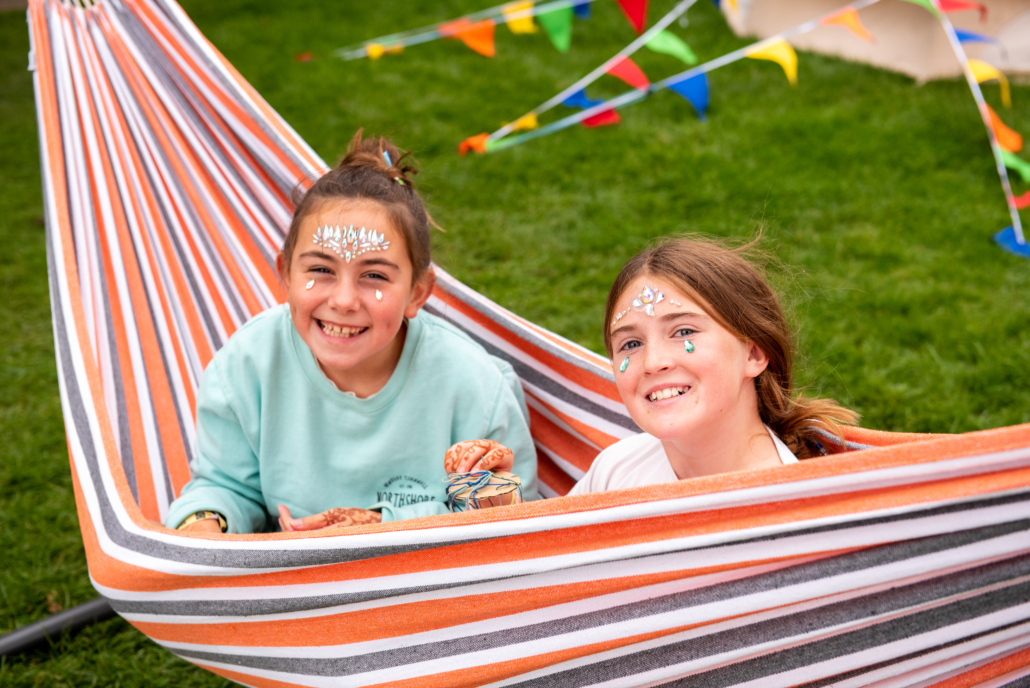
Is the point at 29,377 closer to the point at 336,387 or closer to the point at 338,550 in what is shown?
the point at 336,387

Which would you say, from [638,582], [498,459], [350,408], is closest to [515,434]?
[498,459]

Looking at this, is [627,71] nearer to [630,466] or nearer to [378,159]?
[378,159]

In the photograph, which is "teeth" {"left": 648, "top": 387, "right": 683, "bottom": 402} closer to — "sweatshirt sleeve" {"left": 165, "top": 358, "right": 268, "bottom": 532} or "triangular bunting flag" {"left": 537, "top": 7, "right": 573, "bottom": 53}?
"sweatshirt sleeve" {"left": 165, "top": 358, "right": 268, "bottom": 532}

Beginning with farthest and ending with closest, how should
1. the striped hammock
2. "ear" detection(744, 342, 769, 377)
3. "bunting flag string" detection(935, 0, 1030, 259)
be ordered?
"bunting flag string" detection(935, 0, 1030, 259) → "ear" detection(744, 342, 769, 377) → the striped hammock

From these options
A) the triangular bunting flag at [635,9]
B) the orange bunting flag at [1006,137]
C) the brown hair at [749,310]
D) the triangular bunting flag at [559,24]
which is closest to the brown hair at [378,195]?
the brown hair at [749,310]

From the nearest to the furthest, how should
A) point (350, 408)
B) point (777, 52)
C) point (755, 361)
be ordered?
point (755, 361)
point (350, 408)
point (777, 52)

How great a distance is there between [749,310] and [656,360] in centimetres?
21

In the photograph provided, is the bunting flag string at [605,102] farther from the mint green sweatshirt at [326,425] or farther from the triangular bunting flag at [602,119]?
the mint green sweatshirt at [326,425]

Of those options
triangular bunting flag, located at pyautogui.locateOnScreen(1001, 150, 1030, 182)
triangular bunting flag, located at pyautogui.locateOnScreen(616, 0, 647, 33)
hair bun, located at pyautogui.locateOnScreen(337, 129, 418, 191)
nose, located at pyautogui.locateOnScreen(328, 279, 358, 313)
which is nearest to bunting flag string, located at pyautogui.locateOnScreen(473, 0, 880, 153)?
triangular bunting flag, located at pyautogui.locateOnScreen(616, 0, 647, 33)

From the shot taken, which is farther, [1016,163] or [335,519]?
[1016,163]

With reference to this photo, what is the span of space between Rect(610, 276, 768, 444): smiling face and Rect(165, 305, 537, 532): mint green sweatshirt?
442 millimetres

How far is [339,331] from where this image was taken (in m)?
1.59

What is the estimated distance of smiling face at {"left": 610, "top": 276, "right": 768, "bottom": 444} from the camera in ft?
4.33

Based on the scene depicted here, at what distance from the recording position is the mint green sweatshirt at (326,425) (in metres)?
1.70
